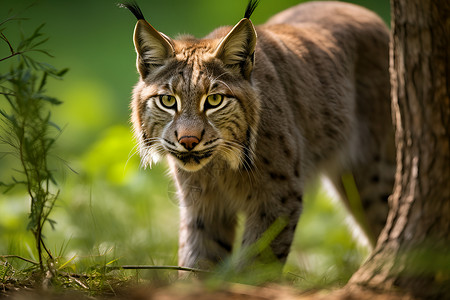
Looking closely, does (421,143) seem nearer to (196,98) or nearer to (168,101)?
(196,98)

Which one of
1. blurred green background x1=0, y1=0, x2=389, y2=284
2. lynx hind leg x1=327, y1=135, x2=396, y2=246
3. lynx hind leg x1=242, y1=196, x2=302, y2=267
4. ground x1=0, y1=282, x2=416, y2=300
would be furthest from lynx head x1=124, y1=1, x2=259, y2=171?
lynx hind leg x1=327, y1=135, x2=396, y2=246

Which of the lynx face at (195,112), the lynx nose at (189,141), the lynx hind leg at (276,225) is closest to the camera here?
the lynx nose at (189,141)

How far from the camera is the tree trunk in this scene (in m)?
3.11

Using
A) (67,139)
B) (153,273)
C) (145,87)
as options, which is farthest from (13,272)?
(67,139)

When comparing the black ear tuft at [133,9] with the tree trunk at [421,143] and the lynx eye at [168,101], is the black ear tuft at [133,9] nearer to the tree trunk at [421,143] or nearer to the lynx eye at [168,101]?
the lynx eye at [168,101]

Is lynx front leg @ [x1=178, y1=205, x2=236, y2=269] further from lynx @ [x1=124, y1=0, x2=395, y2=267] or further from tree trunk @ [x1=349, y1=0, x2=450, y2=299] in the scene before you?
tree trunk @ [x1=349, y1=0, x2=450, y2=299]

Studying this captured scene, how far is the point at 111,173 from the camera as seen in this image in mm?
6855

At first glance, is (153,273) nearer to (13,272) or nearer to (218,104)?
(13,272)

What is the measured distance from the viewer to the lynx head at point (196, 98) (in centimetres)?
406

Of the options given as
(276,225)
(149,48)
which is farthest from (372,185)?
(149,48)

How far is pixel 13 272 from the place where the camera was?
3490 mm

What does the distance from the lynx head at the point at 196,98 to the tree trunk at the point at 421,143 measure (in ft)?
3.85

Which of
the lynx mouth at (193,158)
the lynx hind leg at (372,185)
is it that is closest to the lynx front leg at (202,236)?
the lynx mouth at (193,158)

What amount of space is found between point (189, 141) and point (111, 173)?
312 centimetres
